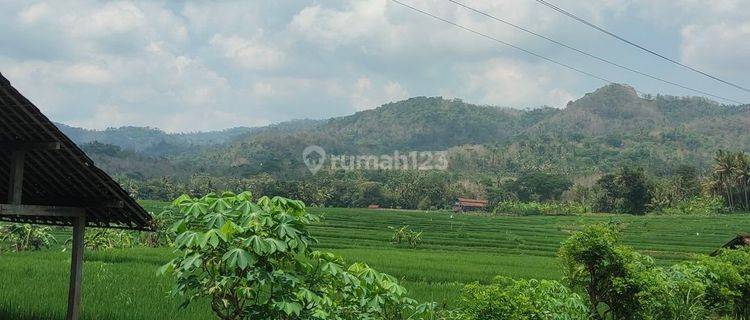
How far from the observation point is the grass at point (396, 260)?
9.74 m

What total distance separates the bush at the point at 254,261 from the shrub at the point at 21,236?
17.3 metres

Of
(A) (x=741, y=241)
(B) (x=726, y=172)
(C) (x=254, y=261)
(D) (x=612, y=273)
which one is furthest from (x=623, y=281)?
(B) (x=726, y=172)

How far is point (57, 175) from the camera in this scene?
6805mm

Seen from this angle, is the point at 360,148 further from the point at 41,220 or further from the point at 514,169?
the point at 41,220

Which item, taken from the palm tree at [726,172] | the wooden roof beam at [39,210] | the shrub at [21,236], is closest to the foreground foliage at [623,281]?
the wooden roof beam at [39,210]

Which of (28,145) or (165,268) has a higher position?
(28,145)

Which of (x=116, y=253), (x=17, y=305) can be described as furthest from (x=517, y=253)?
(x=17, y=305)

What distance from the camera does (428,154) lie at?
561 feet

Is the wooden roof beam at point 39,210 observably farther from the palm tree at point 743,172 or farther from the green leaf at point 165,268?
the palm tree at point 743,172

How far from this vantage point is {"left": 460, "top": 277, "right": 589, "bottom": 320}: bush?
19.2 ft

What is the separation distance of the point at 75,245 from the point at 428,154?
164803 millimetres

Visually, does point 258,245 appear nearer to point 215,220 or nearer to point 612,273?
point 215,220

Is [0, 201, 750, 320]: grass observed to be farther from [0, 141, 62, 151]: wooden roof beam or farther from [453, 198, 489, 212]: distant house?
[453, 198, 489, 212]: distant house

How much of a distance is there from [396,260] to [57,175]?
51.7 feet
